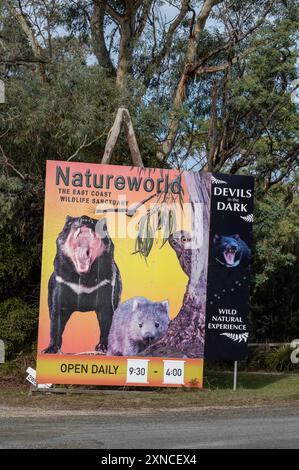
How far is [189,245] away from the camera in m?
17.8

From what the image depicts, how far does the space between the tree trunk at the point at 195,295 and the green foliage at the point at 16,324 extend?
12.6 feet

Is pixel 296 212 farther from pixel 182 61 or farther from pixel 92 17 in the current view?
pixel 92 17

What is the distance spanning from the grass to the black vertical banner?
1.11 metres

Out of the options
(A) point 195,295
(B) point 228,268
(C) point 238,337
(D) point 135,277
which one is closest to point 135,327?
(D) point 135,277

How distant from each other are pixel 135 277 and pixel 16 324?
3.77 metres

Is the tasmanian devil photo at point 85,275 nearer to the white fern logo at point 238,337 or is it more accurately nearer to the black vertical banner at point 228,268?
the black vertical banner at point 228,268

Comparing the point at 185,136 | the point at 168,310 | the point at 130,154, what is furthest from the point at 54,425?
the point at 185,136

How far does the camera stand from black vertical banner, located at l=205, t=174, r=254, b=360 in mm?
18047

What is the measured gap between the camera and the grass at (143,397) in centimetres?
1595

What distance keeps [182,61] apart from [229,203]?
523 inches

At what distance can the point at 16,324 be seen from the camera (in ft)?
64.1

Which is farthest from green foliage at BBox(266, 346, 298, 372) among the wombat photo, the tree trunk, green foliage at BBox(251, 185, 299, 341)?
the wombat photo

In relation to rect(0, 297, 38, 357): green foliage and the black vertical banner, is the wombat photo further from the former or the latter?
rect(0, 297, 38, 357): green foliage

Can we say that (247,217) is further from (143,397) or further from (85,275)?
(143,397)
